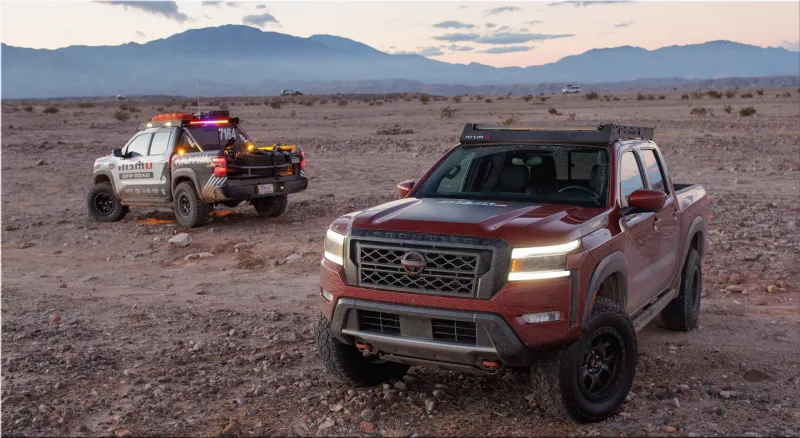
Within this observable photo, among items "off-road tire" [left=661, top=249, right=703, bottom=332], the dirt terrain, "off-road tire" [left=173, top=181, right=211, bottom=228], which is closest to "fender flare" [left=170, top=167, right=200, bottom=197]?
"off-road tire" [left=173, top=181, right=211, bottom=228]

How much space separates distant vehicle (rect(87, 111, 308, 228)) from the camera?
42.9ft

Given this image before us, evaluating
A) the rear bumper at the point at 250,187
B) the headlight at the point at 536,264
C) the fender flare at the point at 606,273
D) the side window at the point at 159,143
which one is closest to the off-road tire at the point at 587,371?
the fender flare at the point at 606,273

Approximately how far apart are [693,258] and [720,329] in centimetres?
73

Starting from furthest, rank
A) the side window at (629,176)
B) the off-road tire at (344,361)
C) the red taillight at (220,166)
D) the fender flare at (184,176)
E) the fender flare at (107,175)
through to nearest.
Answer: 1. the fender flare at (107,175)
2. the fender flare at (184,176)
3. the red taillight at (220,166)
4. the side window at (629,176)
5. the off-road tire at (344,361)

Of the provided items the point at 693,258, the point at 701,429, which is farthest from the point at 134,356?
the point at 693,258

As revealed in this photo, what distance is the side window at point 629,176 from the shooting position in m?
5.81

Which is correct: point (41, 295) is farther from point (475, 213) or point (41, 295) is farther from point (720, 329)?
point (720, 329)

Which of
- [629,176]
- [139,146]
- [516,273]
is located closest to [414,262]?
[516,273]

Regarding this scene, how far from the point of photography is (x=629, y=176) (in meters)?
6.04

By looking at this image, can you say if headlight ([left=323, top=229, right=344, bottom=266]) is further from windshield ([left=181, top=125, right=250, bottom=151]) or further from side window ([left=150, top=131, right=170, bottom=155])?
side window ([left=150, top=131, right=170, bottom=155])

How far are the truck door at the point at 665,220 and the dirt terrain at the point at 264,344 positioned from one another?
70 cm

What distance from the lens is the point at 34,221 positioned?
573 inches

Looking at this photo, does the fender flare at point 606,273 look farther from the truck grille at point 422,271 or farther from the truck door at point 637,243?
the truck grille at point 422,271

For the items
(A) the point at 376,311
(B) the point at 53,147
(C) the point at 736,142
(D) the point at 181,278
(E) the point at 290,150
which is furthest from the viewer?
(B) the point at 53,147
